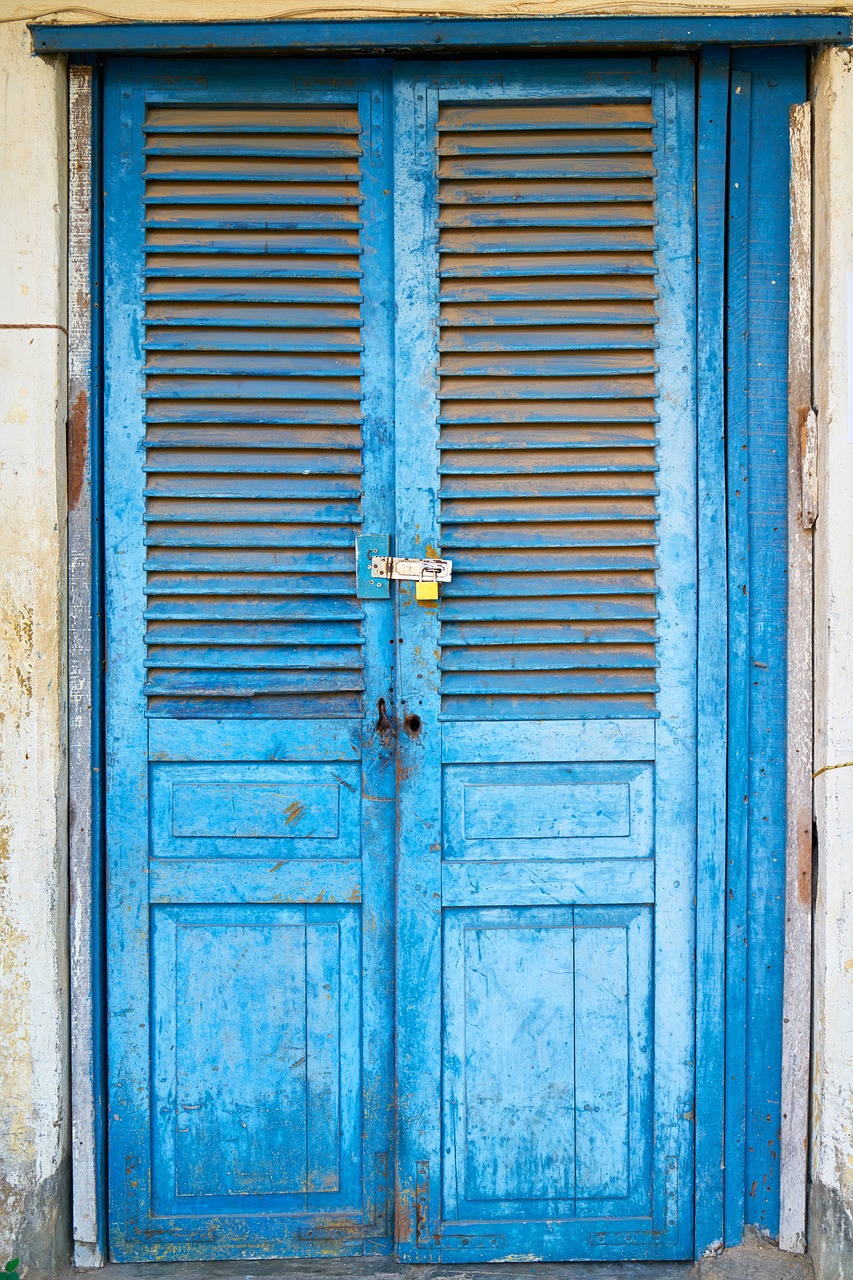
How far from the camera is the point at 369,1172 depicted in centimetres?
239

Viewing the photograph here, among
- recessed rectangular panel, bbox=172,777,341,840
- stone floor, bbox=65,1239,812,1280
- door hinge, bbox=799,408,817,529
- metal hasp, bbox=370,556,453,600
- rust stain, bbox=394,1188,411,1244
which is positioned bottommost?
stone floor, bbox=65,1239,812,1280

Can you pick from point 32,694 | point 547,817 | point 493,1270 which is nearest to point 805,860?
point 547,817

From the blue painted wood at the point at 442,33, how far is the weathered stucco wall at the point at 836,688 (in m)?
0.17

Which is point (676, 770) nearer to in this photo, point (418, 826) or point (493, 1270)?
point (418, 826)

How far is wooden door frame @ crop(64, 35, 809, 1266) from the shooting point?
2318mm

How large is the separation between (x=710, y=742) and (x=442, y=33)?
175 cm

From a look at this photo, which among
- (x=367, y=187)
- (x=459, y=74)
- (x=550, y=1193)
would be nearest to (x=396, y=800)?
(x=550, y=1193)

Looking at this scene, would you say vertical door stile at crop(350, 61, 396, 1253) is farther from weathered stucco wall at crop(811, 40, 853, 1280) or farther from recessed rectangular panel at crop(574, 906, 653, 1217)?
weathered stucco wall at crop(811, 40, 853, 1280)

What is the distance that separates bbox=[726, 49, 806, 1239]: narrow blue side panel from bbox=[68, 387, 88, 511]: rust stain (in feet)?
5.21

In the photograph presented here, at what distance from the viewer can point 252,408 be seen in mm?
2373

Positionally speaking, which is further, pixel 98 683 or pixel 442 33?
pixel 98 683

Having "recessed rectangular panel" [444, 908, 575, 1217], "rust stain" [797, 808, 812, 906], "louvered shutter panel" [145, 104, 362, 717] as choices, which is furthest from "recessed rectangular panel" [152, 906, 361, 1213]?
"rust stain" [797, 808, 812, 906]

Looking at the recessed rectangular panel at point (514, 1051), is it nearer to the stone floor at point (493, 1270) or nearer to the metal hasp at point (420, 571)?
the stone floor at point (493, 1270)

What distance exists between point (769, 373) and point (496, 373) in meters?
0.66
